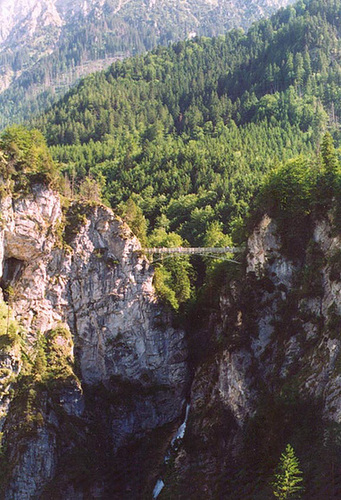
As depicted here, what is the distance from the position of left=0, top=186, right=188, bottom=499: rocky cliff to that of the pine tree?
2108 centimetres

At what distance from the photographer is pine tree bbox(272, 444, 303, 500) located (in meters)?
45.5

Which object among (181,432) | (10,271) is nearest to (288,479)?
(181,432)

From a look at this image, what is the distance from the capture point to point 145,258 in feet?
236

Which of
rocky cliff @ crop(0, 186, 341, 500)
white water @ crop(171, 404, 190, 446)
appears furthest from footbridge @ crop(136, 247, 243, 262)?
white water @ crop(171, 404, 190, 446)

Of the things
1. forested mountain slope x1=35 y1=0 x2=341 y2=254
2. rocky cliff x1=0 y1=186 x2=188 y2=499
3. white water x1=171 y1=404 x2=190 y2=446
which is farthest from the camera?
forested mountain slope x1=35 y1=0 x2=341 y2=254

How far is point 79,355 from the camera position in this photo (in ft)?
224

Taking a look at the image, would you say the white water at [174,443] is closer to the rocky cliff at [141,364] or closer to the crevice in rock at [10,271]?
the rocky cliff at [141,364]

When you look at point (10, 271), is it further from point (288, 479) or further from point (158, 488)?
point (288, 479)

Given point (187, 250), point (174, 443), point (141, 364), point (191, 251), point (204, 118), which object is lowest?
point (174, 443)

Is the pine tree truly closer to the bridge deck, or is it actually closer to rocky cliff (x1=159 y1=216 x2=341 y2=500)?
rocky cliff (x1=159 y1=216 x2=341 y2=500)

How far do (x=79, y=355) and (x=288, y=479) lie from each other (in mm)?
29610

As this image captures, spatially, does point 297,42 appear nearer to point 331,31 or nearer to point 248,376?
point 331,31

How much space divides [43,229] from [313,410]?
111 feet

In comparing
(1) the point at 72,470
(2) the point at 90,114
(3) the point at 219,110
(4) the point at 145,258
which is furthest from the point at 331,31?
(1) the point at 72,470
